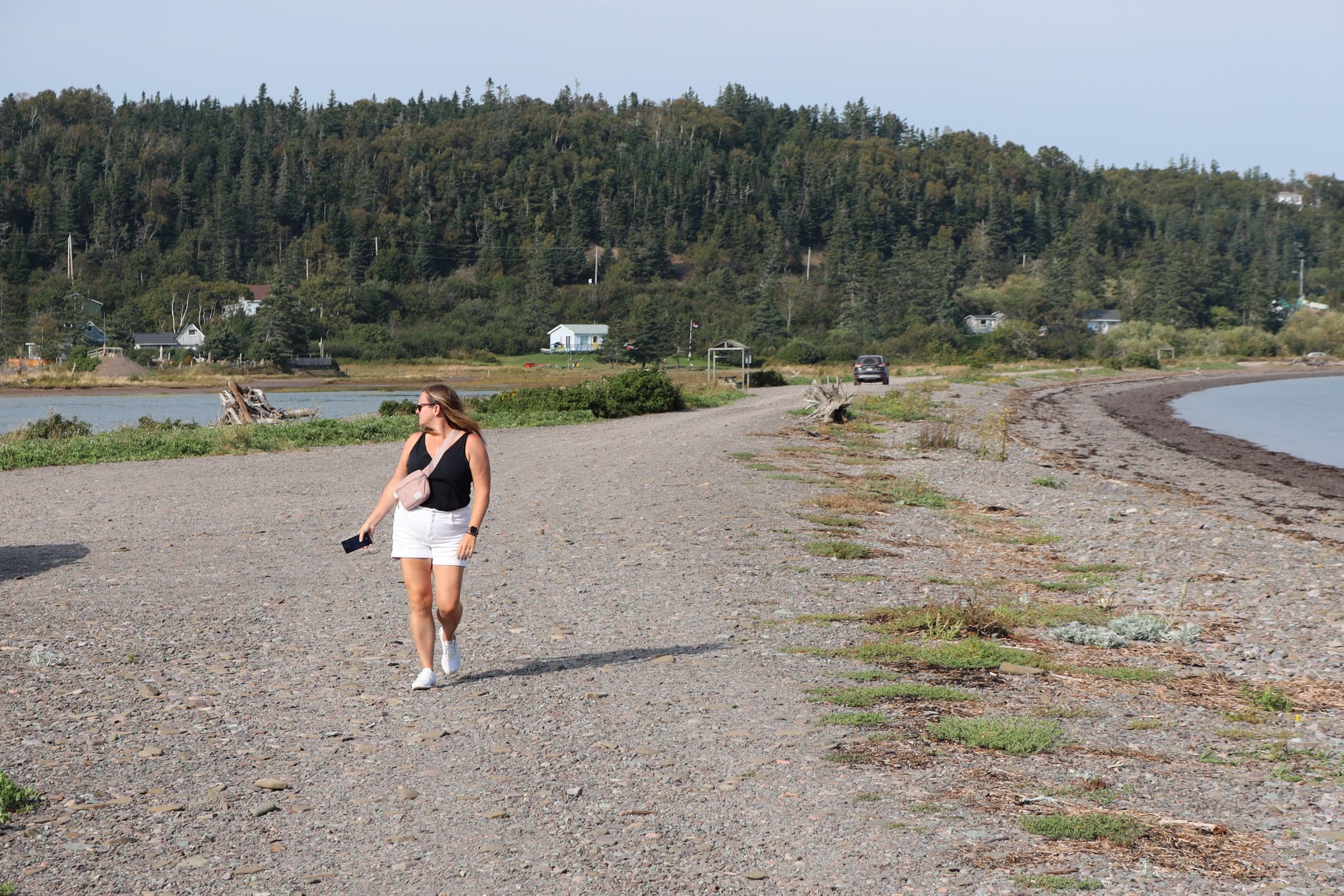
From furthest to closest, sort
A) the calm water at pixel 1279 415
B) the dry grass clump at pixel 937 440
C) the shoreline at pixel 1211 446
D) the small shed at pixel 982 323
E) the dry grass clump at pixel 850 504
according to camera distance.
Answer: the small shed at pixel 982 323 → the calm water at pixel 1279 415 → the shoreline at pixel 1211 446 → the dry grass clump at pixel 937 440 → the dry grass clump at pixel 850 504

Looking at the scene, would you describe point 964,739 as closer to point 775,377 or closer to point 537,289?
point 775,377

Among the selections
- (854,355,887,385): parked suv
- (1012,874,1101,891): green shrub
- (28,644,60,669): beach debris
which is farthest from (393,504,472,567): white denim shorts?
(854,355,887,385): parked suv

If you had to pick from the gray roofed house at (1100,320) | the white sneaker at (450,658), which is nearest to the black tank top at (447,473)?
the white sneaker at (450,658)

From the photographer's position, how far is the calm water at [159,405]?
46.2 metres

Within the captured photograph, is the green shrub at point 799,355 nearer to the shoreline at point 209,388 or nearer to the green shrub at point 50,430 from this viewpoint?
the shoreline at point 209,388

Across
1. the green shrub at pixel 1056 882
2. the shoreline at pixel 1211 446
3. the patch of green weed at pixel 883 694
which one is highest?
the green shrub at pixel 1056 882

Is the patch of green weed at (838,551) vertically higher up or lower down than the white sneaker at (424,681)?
lower down

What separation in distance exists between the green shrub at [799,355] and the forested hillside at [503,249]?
253 cm

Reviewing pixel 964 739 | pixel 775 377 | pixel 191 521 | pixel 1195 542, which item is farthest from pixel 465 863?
pixel 775 377

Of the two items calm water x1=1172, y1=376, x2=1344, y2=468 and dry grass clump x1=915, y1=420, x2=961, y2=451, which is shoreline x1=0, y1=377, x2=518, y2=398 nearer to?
calm water x1=1172, y1=376, x2=1344, y2=468

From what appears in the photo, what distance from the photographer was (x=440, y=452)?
6684 millimetres

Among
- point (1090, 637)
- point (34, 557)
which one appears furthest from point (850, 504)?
point (34, 557)

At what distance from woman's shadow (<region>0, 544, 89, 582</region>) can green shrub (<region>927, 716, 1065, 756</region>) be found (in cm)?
768

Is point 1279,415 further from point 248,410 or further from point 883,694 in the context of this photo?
point 883,694
